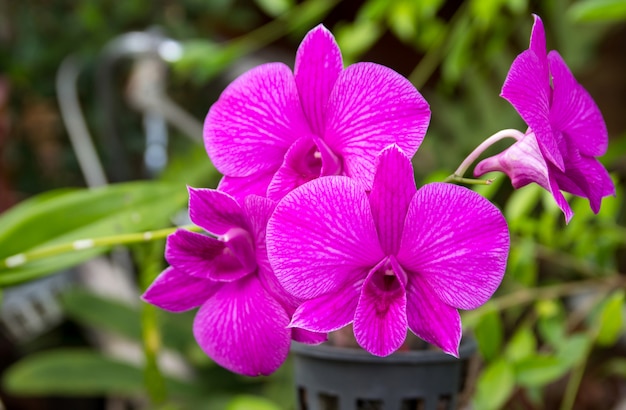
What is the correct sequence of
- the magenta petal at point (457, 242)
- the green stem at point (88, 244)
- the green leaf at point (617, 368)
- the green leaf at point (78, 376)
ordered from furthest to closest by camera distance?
the green leaf at point (78, 376) < the green leaf at point (617, 368) < the green stem at point (88, 244) < the magenta petal at point (457, 242)

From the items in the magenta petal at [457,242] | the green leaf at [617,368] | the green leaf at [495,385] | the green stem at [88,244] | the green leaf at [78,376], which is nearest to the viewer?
the magenta petal at [457,242]

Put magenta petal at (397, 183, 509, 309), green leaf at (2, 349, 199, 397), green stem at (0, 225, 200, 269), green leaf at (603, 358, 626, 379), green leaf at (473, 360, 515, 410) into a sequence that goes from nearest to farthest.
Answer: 1. magenta petal at (397, 183, 509, 309)
2. green stem at (0, 225, 200, 269)
3. green leaf at (473, 360, 515, 410)
4. green leaf at (603, 358, 626, 379)
5. green leaf at (2, 349, 199, 397)

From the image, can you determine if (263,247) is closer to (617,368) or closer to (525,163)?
(525,163)

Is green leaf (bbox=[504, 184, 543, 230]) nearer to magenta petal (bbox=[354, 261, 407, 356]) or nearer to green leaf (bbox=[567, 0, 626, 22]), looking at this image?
green leaf (bbox=[567, 0, 626, 22])

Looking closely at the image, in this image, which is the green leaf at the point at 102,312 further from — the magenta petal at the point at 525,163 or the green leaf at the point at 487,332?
the magenta petal at the point at 525,163

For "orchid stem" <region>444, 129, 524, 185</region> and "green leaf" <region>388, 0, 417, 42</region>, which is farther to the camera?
"green leaf" <region>388, 0, 417, 42</region>

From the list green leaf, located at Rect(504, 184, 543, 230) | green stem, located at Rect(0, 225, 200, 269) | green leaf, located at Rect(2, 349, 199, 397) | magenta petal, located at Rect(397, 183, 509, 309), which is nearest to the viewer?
magenta petal, located at Rect(397, 183, 509, 309)

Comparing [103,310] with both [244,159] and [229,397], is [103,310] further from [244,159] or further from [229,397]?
[244,159]

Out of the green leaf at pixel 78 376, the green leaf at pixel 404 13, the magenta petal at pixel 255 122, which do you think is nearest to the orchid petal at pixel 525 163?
the magenta petal at pixel 255 122

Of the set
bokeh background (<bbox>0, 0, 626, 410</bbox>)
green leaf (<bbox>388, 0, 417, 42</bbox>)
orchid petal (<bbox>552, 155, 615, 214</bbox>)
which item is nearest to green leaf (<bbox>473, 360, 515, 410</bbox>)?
bokeh background (<bbox>0, 0, 626, 410</bbox>)
